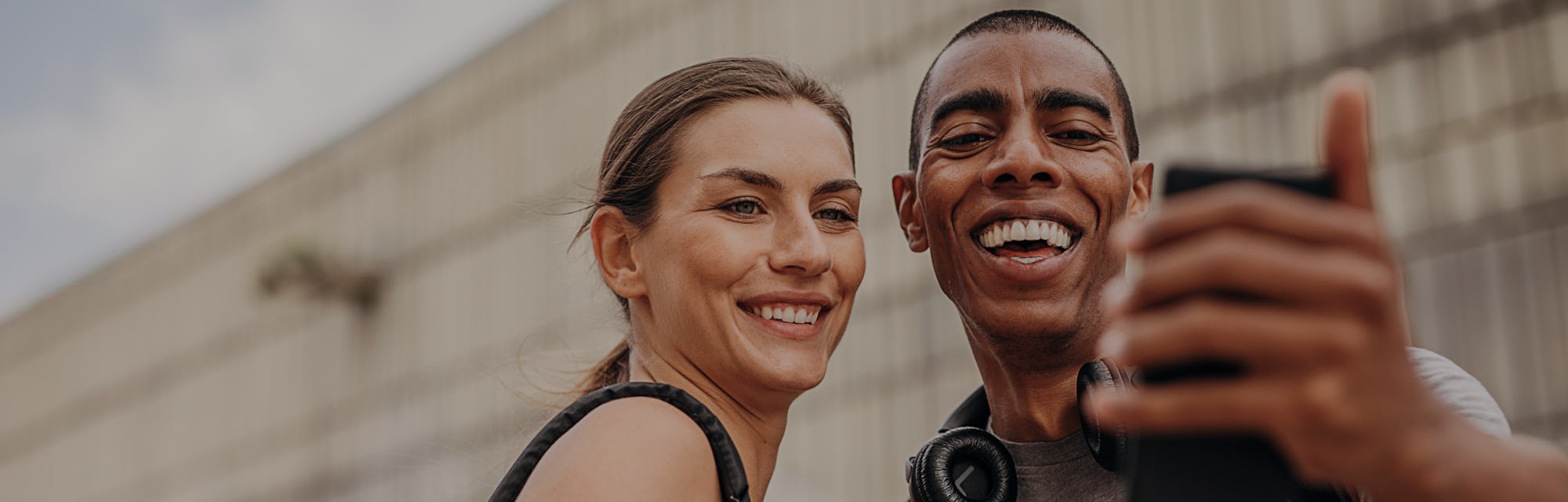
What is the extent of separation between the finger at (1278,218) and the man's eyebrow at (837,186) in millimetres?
1771

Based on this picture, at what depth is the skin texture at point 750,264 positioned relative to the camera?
113 inches

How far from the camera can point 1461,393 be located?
229cm

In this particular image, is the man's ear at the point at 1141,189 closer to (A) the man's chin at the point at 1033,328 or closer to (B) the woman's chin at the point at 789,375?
(A) the man's chin at the point at 1033,328

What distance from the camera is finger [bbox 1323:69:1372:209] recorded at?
116cm

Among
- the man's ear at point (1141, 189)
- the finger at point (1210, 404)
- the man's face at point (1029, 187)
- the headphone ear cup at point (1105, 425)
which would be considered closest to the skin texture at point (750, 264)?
the man's face at point (1029, 187)

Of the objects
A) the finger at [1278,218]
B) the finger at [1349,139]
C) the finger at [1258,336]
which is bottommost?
the finger at [1258,336]

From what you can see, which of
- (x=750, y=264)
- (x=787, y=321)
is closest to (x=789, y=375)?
(x=787, y=321)

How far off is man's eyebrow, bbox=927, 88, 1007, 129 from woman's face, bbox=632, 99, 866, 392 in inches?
13.2

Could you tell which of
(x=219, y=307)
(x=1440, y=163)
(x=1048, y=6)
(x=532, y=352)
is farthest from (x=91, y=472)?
(x=532, y=352)

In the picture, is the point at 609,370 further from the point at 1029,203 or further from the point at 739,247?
the point at 1029,203

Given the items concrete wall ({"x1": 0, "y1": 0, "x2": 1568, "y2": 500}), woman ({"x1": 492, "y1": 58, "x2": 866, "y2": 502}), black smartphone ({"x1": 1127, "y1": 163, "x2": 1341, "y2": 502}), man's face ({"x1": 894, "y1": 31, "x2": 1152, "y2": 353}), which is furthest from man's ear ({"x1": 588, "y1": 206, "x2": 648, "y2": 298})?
black smartphone ({"x1": 1127, "y1": 163, "x2": 1341, "y2": 502})

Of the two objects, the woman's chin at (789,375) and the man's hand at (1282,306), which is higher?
the woman's chin at (789,375)

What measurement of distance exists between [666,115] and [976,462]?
929 millimetres

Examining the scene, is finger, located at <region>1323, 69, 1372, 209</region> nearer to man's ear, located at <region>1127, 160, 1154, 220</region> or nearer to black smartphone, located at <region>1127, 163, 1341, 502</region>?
black smartphone, located at <region>1127, 163, 1341, 502</region>
